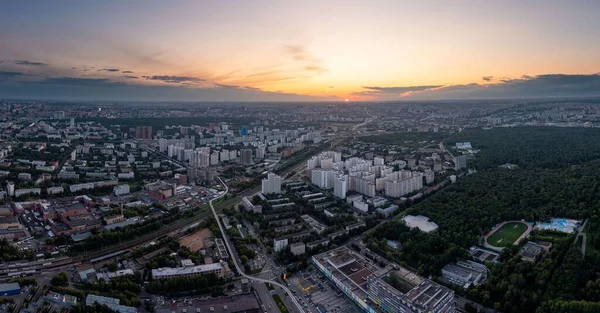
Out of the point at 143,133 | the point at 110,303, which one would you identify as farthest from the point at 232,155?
the point at 110,303

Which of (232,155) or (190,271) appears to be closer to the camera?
(190,271)

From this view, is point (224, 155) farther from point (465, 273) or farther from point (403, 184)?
point (465, 273)

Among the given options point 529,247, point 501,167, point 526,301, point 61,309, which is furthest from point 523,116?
point 61,309

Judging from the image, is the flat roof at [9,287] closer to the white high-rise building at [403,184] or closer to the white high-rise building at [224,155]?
the white high-rise building at [403,184]

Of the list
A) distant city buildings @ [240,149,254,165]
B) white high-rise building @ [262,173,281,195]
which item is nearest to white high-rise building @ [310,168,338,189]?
white high-rise building @ [262,173,281,195]

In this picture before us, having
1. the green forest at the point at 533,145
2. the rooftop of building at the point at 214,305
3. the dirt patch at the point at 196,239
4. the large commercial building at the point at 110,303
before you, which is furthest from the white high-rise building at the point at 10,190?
the green forest at the point at 533,145

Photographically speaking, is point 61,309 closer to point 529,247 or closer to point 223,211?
point 223,211

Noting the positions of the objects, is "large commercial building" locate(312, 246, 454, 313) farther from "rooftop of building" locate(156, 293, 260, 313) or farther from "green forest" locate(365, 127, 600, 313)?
"rooftop of building" locate(156, 293, 260, 313)
